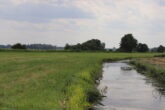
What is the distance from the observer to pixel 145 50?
113 metres

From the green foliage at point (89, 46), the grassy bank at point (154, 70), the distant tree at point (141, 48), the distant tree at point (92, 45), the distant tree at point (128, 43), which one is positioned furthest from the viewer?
the distant tree at point (92, 45)

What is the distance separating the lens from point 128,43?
10762 centimetres

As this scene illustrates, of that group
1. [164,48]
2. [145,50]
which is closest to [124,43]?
[145,50]

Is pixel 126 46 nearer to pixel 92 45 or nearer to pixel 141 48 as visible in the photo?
pixel 141 48

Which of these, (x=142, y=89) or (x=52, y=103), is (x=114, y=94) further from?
(x=52, y=103)

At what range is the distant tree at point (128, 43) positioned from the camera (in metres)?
108

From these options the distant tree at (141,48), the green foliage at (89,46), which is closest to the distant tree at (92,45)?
the green foliage at (89,46)

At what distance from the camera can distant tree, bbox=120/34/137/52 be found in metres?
108

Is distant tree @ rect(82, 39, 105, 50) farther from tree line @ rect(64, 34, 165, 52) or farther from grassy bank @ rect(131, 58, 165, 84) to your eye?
grassy bank @ rect(131, 58, 165, 84)

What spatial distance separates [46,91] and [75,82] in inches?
125

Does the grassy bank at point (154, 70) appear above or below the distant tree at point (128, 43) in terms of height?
below

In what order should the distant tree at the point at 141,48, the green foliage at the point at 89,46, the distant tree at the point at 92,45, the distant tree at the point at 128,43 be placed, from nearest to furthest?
the distant tree at the point at 128,43 < the distant tree at the point at 141,48 < the green foliage at the point at 89,46 < the distant tree at the point at 92,45

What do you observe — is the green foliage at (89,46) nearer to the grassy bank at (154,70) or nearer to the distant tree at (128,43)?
the distant tree at (128,43)

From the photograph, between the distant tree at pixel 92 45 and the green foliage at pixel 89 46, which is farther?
the distant tree at pixel 92 45
